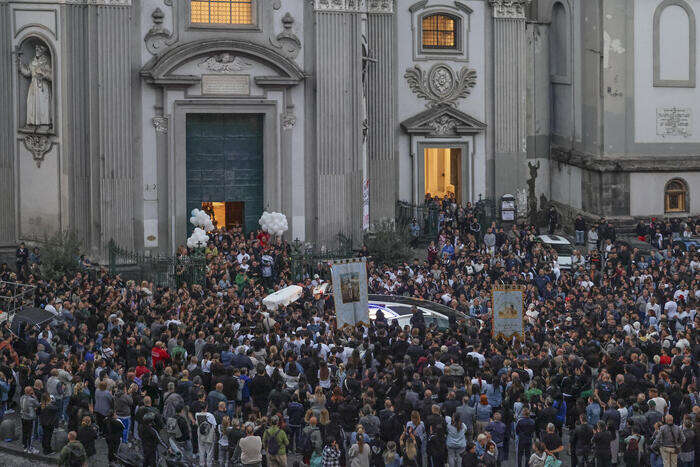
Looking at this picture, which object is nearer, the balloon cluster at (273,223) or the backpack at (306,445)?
the backpack at (306,445)

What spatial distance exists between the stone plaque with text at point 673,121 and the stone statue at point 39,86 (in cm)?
2202

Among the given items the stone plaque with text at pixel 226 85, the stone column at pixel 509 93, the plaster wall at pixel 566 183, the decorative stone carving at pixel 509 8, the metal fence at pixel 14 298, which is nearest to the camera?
the metal fence at pixel 14 298

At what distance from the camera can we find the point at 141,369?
31.3m

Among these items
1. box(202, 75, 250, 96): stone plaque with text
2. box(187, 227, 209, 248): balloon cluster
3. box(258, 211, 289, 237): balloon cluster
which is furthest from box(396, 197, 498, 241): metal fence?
box(187, 227, 209, 248): balloon cluster

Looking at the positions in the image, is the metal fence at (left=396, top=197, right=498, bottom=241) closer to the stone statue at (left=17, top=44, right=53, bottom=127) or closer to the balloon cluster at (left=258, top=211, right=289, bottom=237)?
the balloon cluster at (left=258, top=211, right=289, bottom=237)

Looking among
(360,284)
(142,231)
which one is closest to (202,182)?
(142,231)

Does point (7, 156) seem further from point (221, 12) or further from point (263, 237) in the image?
point (263, 237)

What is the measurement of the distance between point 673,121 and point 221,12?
1762 cm

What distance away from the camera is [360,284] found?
36.8 meters

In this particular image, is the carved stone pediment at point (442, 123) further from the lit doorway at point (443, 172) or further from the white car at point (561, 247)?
the white car at point (561, 247)

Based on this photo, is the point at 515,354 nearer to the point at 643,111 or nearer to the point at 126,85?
the point at 126,85

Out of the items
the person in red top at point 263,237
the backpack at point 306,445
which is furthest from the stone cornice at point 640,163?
the backpack at point 306,445

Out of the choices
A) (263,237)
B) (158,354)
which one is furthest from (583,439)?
(263,237)

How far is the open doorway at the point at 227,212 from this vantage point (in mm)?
49438
